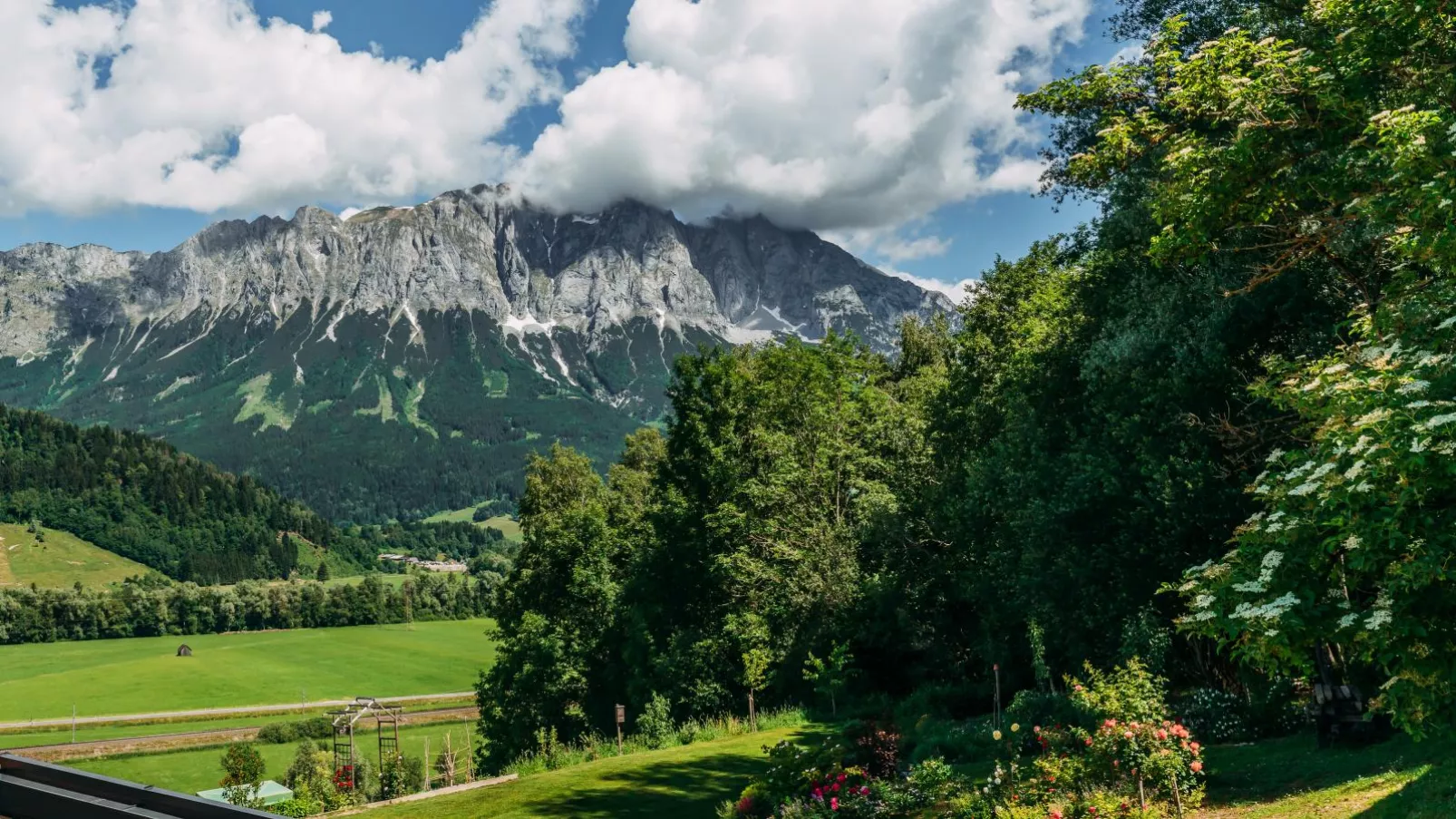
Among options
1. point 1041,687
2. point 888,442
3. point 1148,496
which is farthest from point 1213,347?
point 888,442

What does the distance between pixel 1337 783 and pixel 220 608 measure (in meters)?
185

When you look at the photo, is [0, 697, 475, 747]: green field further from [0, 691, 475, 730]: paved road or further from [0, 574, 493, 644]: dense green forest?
[0, 574, 493, 644]: dense green forest

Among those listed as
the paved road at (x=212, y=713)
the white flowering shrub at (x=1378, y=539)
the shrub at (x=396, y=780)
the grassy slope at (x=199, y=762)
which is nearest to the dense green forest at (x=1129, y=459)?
the white flowering shrub at (x=1378, y=539)

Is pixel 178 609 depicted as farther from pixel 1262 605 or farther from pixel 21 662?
pixel 1262 605

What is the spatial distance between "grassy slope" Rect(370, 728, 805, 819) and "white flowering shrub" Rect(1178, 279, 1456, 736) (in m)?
12.7

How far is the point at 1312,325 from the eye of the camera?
17.0m

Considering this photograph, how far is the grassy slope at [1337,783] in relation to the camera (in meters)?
10.6

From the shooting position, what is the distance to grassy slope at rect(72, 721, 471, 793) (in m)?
74.1

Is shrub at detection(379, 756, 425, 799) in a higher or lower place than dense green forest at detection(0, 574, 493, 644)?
lower

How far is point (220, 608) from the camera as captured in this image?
541 feet

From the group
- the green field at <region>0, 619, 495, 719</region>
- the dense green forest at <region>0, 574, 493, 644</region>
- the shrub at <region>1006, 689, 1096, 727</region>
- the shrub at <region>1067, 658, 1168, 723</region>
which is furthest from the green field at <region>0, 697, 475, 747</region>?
the shrub at <region>1067, 658, 1168, 723</region>

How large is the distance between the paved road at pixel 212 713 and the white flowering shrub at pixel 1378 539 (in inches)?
4498

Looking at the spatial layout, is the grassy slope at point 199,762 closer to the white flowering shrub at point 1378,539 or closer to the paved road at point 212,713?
the paved road at point 212,713

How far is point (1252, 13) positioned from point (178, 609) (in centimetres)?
18614
